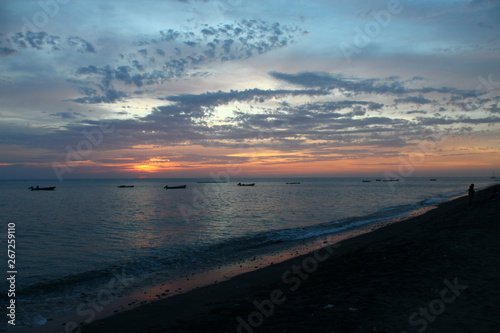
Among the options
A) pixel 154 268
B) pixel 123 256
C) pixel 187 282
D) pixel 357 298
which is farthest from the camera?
pixel 123 256

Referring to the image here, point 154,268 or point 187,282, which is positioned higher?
point 187,282

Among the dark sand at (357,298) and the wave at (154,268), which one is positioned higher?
the dark sand at (357,298)

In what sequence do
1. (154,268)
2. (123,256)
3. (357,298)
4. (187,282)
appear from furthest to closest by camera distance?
(123,256), (154,268), (187,282), (357,298)

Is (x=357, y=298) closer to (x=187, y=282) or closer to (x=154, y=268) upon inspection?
(x=187, y=282)

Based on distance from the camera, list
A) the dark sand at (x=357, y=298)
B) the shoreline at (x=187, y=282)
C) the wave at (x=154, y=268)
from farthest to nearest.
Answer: the wave at (x=154, y=268) < the shoreline at (x=187, y=282) < the dark sand at (x=357, y=298)

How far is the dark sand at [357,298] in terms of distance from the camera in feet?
23.3

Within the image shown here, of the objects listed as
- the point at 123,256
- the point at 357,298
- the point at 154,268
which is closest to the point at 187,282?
the point at 154,268

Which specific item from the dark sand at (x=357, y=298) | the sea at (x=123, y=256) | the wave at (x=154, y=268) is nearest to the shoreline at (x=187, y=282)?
the sea at (x=123, y=256)

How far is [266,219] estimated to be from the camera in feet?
112

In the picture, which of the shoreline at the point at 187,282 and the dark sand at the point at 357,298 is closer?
the dark sand at the point at 357,298

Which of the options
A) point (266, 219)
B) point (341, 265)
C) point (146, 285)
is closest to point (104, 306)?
point (146, 285)

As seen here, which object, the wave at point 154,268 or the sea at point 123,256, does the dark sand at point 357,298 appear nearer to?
the sea at point 123,256

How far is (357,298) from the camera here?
8.57 metres

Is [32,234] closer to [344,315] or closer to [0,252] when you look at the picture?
[0,252]
